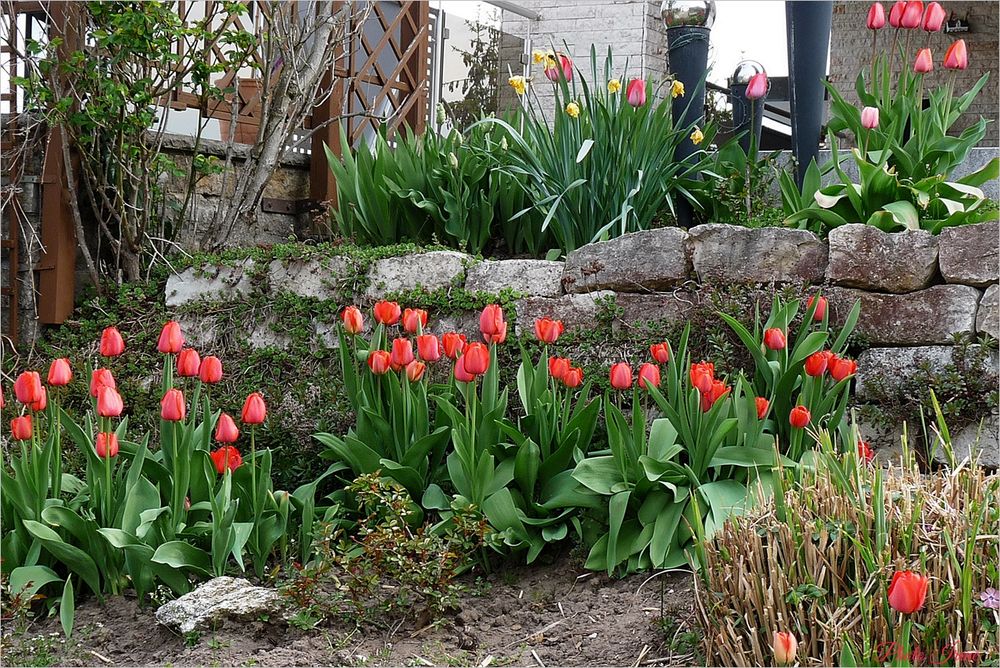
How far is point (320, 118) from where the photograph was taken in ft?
19.1

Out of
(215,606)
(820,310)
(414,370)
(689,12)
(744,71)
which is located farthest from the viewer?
(744,71)

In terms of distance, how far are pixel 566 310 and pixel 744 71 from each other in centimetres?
173

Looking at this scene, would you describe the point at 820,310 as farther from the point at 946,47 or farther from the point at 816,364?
the point at 946,47

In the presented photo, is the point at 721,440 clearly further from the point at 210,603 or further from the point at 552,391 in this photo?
the point at 210,603

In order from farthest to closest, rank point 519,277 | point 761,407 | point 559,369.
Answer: point 519,277 < point 559,369 < point 761,407

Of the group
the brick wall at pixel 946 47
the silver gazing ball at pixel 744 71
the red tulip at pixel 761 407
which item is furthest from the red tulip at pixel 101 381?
the brick wall at pixel 946 47

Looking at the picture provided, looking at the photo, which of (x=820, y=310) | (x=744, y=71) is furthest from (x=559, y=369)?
(x=744, y=71)

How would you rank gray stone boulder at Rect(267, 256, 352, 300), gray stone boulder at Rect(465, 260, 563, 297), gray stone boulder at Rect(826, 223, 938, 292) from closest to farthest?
gray stone boulder at Rect(826, 223, 938, 292), gray stone boulder at Rect(465, 260, 563, 297), gray stone boulder at Rect(267, 256, 352, 300)

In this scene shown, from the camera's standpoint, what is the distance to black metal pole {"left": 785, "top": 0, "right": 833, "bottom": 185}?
421cm

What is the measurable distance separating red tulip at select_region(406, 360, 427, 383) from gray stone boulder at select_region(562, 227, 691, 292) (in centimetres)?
99

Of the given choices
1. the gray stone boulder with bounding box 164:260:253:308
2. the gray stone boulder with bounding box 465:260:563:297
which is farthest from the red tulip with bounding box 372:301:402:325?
the gray stone boulder with bounding box 164:260:253:308

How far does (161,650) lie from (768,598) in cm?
156

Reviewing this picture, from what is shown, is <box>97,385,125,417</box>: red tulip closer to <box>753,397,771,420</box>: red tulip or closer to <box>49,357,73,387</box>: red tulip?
<box>49,357,73,387</box>: red tulip

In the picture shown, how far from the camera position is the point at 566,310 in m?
3.88
